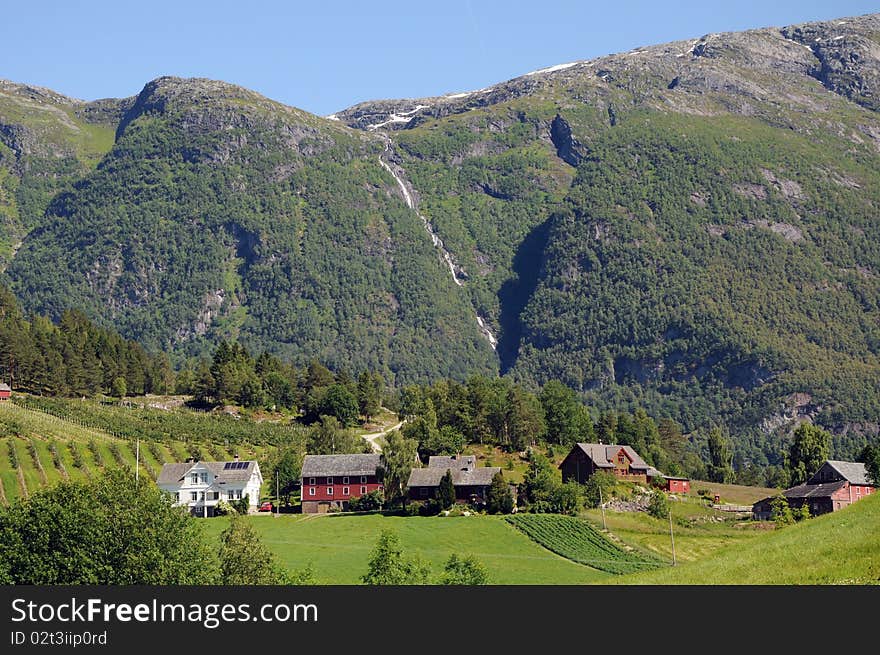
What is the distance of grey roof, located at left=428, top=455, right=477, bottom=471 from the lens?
15288 cm

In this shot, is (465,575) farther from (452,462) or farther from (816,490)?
(816,490)

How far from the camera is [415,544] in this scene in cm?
11988

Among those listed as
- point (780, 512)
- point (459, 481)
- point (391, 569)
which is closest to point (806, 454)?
point (780, 512)

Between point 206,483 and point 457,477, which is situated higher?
point 457,477

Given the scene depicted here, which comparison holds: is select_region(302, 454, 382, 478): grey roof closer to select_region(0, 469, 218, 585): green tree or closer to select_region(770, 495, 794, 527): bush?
select_region(770, 495, 794, 527): bush

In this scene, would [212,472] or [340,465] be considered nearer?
[212,472]

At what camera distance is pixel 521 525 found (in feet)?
429

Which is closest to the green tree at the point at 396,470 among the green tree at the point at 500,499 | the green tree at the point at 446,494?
the green tree at the point at 446,494

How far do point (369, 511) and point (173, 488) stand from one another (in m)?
23.4

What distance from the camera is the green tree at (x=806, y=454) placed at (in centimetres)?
18088

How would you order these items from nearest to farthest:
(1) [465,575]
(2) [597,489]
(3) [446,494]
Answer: (1) [465,575]
(3) [446,494]
(2) [597,489]

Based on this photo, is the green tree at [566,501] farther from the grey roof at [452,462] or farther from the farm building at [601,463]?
the farm building at [601,463]

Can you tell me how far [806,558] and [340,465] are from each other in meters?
116
